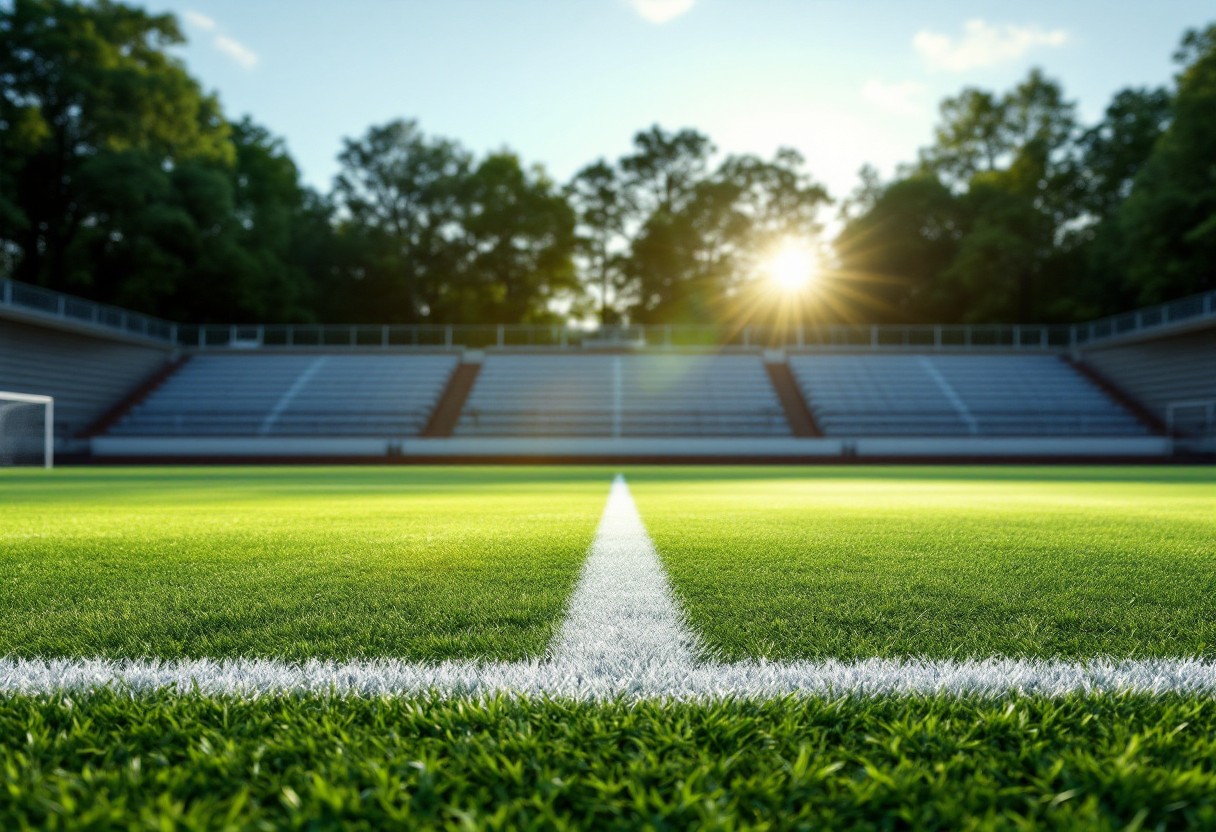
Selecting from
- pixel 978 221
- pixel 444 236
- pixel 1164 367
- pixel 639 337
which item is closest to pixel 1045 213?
pixel 978 221

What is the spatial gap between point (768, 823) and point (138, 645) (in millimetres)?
1690

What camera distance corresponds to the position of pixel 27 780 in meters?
1.01

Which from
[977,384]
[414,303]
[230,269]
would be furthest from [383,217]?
[977,384]

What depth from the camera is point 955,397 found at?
26562 mm

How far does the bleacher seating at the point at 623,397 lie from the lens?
2450cm

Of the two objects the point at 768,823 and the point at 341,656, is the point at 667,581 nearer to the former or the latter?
the point at 341,656

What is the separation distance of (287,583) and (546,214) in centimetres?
4024

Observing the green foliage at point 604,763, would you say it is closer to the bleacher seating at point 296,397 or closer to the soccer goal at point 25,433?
the soccer goal at point 25,433

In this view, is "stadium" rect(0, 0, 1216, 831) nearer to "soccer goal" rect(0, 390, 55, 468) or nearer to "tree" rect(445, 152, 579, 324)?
"soccer goal" rect(0, 390, 55, 468)

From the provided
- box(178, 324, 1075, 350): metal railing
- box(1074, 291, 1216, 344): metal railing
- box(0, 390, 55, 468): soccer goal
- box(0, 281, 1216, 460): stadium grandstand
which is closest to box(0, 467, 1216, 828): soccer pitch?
box(0, 390, 55, 468): soccer goal

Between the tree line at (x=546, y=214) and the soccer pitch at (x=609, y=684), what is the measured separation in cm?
3137

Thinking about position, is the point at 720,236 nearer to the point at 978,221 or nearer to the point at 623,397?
the point at 978,221

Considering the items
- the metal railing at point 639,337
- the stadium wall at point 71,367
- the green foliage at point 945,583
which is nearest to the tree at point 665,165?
the metal railing at point 639,337

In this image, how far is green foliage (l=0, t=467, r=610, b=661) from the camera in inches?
73.5
